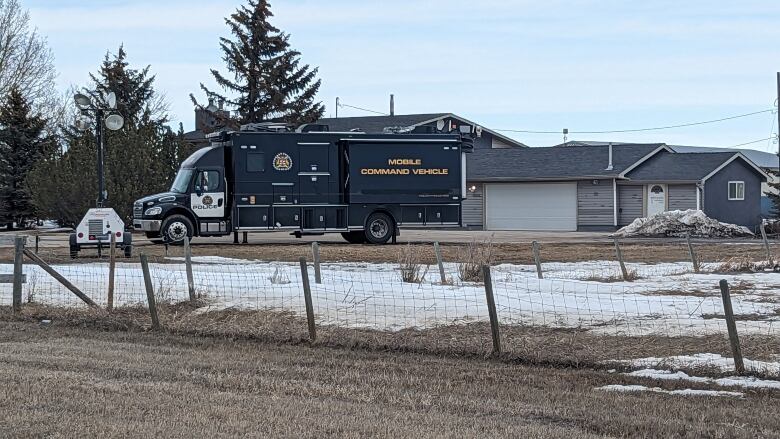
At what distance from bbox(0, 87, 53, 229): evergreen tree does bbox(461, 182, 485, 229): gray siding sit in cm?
1858

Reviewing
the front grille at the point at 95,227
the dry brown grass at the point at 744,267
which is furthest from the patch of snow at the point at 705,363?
the front grille at the point at 95,227

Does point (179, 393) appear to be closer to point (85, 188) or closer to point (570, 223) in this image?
point (85, 188)

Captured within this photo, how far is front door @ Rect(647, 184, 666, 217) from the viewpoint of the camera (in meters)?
44.3

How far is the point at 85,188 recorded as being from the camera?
3903cm

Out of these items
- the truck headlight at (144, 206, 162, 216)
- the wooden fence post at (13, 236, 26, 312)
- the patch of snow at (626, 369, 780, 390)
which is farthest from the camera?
the truck headlight at (144, 206, 162, 216)

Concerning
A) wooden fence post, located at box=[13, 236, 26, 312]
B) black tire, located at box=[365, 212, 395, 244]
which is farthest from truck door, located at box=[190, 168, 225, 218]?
wooden fence post, located at box=[13, 236, 26, 312]

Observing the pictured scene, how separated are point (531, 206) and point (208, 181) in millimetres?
19738

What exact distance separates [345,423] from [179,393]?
5.77 ft

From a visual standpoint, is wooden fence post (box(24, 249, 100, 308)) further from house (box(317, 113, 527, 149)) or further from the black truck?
house (box(317, 113, 527, 149))

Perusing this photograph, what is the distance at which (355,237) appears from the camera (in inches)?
1265

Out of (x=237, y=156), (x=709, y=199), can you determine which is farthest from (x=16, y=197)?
(x=709, y=199)

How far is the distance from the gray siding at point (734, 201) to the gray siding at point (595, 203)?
388 cm

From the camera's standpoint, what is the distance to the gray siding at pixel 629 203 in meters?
44.4

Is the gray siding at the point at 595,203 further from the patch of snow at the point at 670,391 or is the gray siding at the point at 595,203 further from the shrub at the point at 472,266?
the patch of snow at the point at 670,391
